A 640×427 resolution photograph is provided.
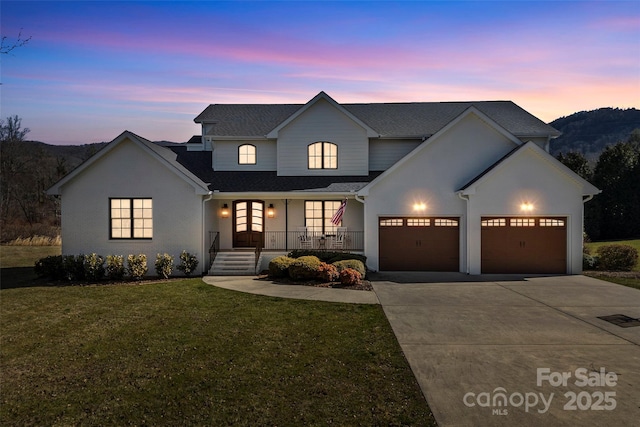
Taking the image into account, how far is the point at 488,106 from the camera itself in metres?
23.4

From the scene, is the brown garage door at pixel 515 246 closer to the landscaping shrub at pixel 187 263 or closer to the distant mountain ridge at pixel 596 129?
the landscaping shrub at pixel 187 263

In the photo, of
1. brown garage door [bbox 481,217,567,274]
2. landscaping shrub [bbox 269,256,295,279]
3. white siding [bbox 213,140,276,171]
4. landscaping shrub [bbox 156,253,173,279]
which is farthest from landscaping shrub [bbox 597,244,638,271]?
landscaping shrub [bbox 156,253,173,279]

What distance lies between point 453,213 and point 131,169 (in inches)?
598

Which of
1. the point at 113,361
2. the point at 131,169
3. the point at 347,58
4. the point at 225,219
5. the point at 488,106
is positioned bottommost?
the point at 113,361

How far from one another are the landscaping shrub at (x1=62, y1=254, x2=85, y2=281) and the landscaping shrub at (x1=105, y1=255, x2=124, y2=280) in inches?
43.1

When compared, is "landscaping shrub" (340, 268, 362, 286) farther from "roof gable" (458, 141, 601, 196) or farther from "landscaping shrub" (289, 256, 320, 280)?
"roof gable" (458, 141, 601, 196)

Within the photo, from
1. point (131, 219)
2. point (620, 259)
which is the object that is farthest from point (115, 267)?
point (620, 259)

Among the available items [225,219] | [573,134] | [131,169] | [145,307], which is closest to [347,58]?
[225,219]

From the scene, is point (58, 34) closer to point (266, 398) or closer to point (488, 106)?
point (266, 398)

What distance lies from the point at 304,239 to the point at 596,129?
10711cm

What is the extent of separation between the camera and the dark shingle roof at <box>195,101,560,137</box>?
21016mm

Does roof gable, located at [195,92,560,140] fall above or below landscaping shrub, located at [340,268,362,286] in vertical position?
above

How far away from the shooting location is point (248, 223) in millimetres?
19594

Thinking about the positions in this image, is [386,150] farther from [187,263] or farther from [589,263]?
[187,263]
